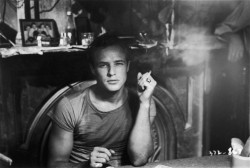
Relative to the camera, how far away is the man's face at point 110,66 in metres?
2.33

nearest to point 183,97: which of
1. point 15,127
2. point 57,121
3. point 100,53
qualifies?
point 100,53

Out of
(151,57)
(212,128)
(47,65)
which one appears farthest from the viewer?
(212,128)

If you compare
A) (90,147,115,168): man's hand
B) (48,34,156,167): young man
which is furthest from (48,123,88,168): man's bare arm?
(90,147,115,168): man's hand

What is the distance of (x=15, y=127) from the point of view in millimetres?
2295

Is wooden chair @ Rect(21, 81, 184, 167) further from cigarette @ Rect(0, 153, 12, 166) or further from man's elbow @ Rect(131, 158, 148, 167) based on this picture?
man's elbow @ Rect(131, 158, 148, 167)

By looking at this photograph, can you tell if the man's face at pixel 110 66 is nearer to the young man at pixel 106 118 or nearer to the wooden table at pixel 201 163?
the young man at pixel 106 118

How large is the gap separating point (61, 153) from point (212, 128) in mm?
1245

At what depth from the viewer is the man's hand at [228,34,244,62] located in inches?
101

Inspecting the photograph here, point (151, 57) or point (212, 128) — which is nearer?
point (151, 57)

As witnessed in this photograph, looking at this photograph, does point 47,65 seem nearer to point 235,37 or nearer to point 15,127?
point 15,127

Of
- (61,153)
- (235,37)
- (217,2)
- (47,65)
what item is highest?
(217,2)

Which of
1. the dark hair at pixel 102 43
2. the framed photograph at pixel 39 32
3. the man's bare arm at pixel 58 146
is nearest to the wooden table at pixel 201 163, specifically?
the man's bare arm at pixel 58 146

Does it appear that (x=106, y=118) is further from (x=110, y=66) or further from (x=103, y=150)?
(x=110, y=66)

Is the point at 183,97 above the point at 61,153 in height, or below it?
above
